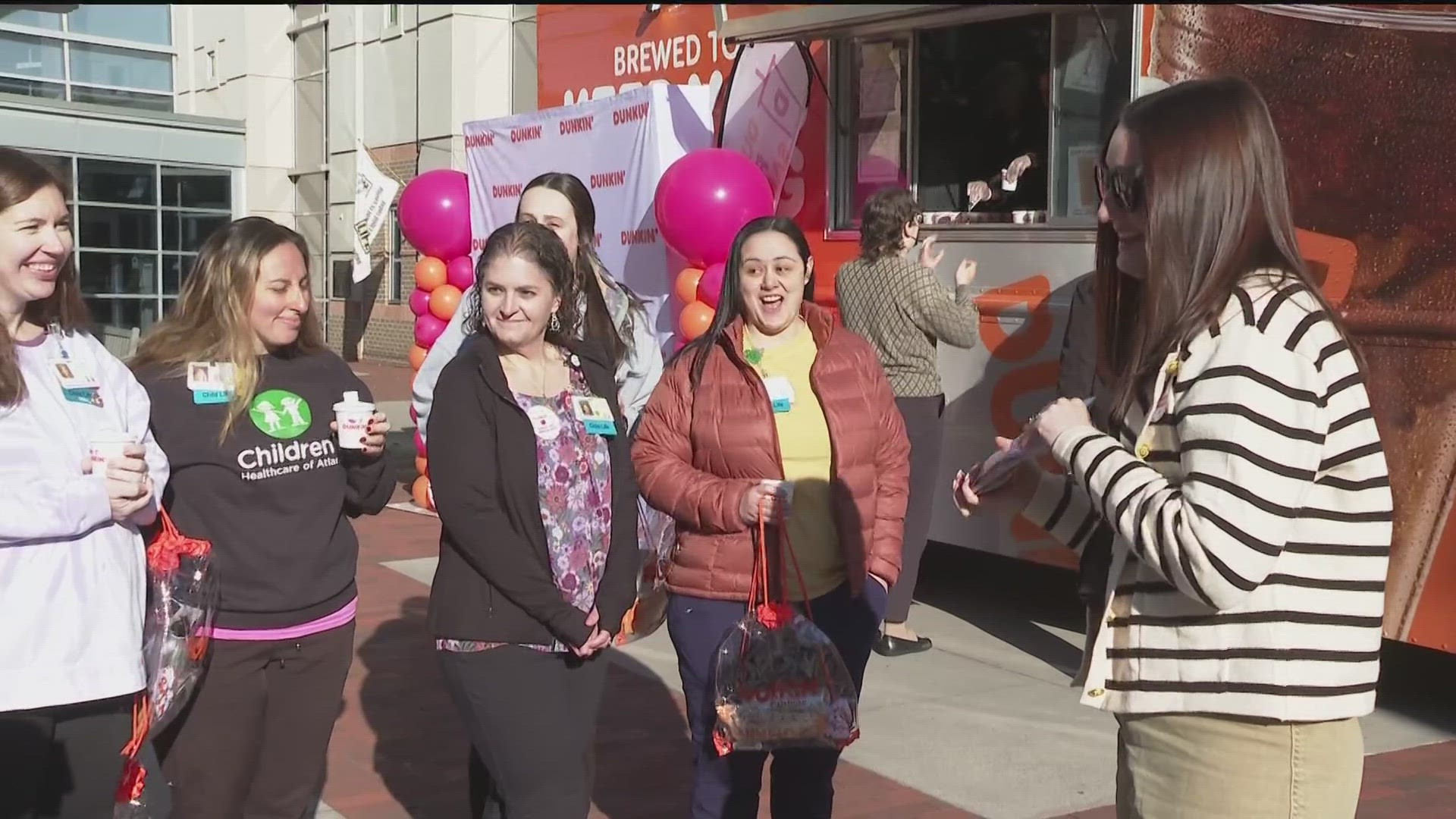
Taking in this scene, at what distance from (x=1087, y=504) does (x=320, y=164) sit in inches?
1067

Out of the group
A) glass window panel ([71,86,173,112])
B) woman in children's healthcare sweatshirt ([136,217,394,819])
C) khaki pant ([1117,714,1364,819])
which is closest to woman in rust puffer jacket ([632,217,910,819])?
woman in children's healthcare sweatshirt ([136,217,394,819])

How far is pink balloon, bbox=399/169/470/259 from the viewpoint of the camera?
10070 mm

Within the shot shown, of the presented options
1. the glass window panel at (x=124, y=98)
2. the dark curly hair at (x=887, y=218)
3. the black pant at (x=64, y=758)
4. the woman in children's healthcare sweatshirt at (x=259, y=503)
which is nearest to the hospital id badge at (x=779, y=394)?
the woman in children's healthcare sweatshirt at (x=259, y=503)

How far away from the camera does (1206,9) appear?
5.41 metres

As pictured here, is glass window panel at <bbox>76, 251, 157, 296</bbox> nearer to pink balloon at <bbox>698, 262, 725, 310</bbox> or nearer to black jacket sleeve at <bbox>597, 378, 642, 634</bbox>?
pink balloon at <bbox>698, 262, 725, 310</bbox>

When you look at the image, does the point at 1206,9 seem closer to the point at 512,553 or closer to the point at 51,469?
the point at 512,553

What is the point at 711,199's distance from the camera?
710 centimetres

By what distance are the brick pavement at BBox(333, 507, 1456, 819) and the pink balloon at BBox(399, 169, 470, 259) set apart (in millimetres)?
4408

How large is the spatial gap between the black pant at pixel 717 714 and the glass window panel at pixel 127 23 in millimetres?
23622

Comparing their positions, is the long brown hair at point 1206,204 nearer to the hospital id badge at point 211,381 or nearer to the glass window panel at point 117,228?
the hospital id badge at point 211,381

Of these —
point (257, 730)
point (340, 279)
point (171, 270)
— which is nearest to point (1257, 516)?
point (257, 730)

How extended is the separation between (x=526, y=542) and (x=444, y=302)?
6.97 m

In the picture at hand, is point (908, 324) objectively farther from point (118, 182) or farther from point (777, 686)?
point (118, 182)

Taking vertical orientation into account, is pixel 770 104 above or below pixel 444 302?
above
